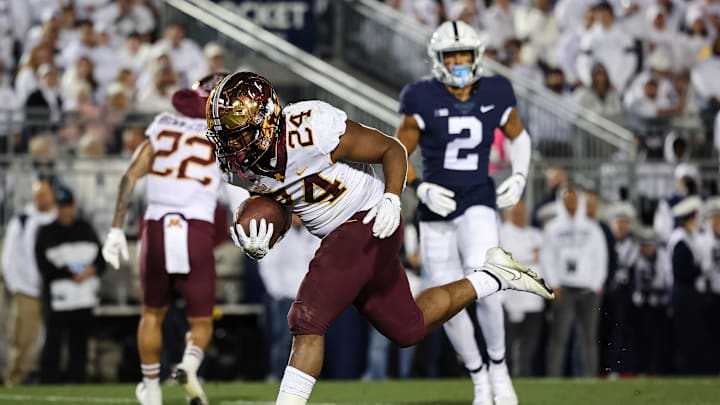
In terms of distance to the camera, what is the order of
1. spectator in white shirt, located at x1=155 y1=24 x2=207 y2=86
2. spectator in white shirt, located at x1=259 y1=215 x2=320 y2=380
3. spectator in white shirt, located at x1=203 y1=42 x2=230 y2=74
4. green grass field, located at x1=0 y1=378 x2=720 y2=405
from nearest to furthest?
green grass field, located at x1=0 y1=378 x2=720 y2=405 → spectator in white shirt, located at x1=259 y1=215 x2=320 y2=380 → spectator in white shirt, located at x1=203 y1=42 x2=230 y2=74 → spectator in white shirt, located at x1=155 y1=24 x2=207 y2=86

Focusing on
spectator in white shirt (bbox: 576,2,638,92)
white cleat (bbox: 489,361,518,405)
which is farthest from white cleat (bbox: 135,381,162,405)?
spectator in white shirt (bbox: 576,2,638,92)

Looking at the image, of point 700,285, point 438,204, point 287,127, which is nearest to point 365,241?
point 287,127

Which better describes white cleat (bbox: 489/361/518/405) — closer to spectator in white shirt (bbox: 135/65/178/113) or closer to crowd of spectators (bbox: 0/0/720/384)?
crowd of spectators (bbox: 0/0/720/384)

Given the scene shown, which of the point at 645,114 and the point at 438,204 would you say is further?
the point at 645,114

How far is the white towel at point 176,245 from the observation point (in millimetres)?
8477

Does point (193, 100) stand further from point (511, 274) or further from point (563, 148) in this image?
point (563, 148)

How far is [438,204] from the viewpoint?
26.3ft

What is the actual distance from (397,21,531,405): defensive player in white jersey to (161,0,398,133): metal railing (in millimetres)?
5307

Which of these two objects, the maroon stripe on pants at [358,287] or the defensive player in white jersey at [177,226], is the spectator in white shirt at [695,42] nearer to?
the defensive player in white jersey at [177,226]

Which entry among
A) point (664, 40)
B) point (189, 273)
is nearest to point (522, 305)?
point (189, 273)

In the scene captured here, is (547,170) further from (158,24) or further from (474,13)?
(158,24)

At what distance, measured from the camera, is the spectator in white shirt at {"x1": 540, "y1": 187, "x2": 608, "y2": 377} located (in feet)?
40.8

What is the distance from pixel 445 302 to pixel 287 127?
4.06 ft

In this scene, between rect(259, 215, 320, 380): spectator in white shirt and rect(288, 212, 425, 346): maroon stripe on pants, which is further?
rect(259, 215, 320, 380): spectator in white shirt
